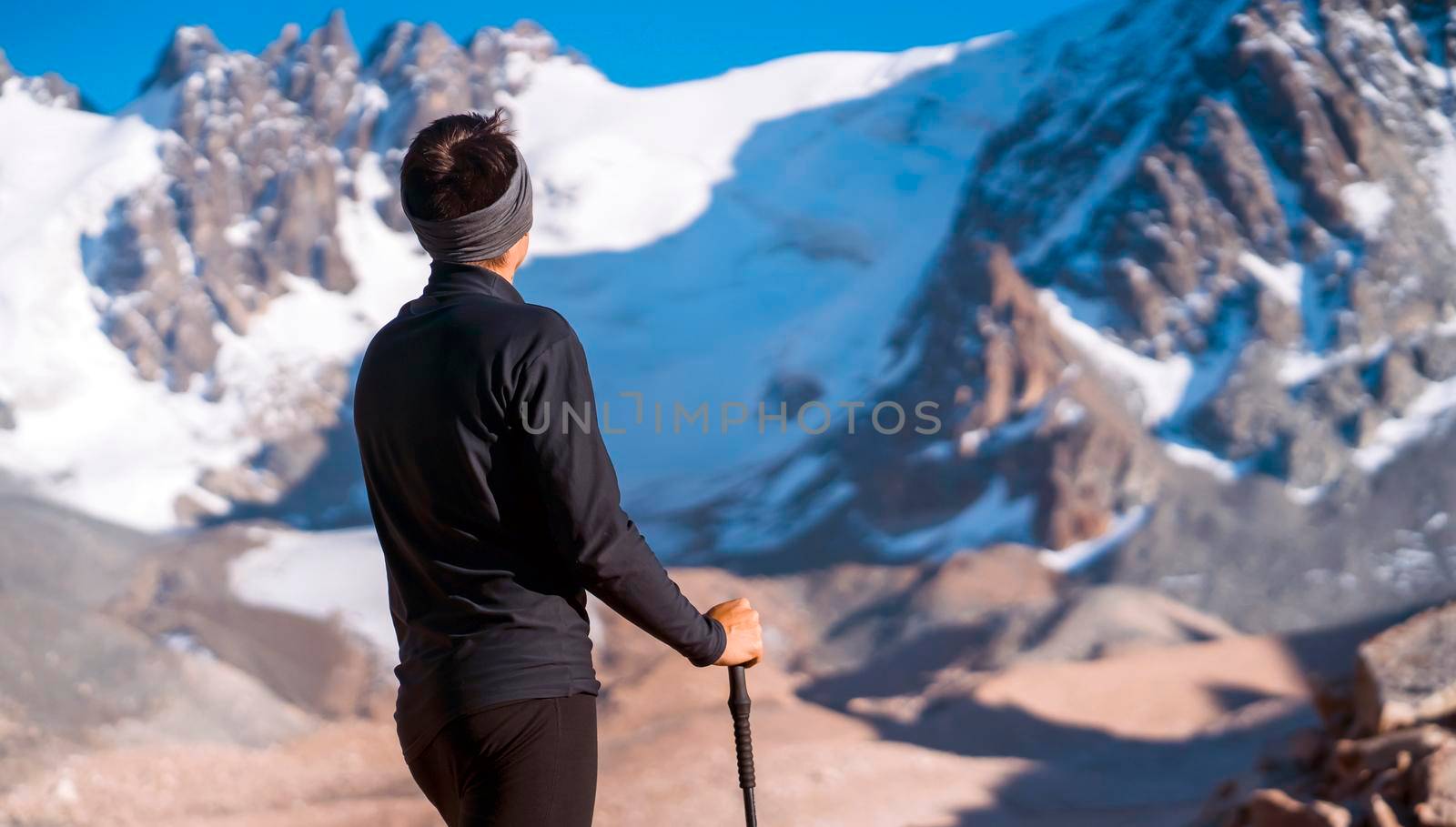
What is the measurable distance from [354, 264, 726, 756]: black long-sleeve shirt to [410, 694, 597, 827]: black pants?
0.04 feet

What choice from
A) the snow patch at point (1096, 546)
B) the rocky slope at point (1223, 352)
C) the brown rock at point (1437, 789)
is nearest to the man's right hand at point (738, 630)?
the brown rock at point (1437, 789)

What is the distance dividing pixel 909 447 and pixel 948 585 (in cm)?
244

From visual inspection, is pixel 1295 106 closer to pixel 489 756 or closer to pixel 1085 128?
pixel 1085 128

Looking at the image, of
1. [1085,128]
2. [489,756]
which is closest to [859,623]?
[1085,128]

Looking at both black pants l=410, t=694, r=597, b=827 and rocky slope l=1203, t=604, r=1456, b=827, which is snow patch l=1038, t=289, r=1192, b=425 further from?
black pants l=410, t=694, r=597, b=827

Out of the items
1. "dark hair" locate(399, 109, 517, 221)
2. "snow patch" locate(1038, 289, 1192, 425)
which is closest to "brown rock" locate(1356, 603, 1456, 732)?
"dark hair" locate(399, 109, 517, 221)

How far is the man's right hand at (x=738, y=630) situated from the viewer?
3.06 feet

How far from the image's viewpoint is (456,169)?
89 centimetres

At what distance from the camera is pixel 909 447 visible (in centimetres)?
1239

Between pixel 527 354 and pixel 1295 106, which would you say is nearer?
pixel 527 354

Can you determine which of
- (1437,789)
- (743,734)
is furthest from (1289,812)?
(743,734)

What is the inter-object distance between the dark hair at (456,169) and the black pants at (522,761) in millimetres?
341

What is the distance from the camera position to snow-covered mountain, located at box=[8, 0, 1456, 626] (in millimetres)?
10703

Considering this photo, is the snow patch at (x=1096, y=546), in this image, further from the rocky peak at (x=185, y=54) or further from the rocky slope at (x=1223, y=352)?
the rocky peak at (x=185, y=54)
